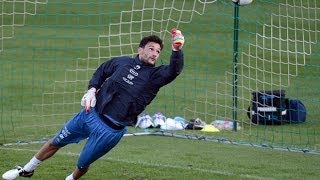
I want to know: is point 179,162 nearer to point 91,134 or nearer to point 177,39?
point 91,134

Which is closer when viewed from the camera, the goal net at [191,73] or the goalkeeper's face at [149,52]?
the goalkeeper's face at [149,52]

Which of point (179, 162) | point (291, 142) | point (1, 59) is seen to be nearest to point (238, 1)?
point (291, 142)

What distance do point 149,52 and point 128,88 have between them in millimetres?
437

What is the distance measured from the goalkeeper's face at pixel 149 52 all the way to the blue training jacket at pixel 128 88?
61mm

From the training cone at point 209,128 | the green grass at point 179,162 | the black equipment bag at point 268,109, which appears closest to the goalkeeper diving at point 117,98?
the green grass at point 179,162

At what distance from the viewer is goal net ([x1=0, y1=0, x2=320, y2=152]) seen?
1346 centimetres

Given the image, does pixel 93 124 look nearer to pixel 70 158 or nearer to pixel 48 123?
pixel 70 158

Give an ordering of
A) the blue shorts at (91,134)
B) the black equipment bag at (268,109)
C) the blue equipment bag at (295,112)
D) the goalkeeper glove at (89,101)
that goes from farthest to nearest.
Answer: the blue equipment bag at (295,112) → the black equipment bag at (268,109) → the blue shorts at (91,134) → the goalkeeper glove at (89,101)

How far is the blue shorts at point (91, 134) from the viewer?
363 inches

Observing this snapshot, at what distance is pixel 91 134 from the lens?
30.5ft

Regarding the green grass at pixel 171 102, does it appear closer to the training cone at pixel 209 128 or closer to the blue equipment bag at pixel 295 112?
the blue equipment bag at pixel 295 112

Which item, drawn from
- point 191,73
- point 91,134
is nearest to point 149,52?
point 91,134

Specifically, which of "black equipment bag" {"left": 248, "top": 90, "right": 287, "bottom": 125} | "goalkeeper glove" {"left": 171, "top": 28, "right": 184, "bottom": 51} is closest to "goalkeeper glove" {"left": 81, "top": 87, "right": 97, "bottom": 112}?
"goalkeeper glove" {"left": 171, "top": 28, "right": 184, "bottom": 51}

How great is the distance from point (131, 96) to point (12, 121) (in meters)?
5.03
